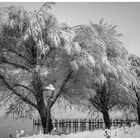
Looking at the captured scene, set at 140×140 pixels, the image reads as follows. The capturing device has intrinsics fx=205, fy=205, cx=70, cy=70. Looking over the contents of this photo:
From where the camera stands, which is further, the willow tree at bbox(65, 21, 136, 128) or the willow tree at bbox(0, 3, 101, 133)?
the willow tree at bbox(65, 21, 136, 128)

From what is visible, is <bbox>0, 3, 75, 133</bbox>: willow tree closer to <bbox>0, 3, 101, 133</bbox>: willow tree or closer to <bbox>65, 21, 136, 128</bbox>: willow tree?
<bbox>0, 3, 101, 133</bbox>: willow tree

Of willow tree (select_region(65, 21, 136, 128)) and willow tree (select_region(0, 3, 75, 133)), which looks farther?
willow tree (select_region(65, 21, 136, 128))

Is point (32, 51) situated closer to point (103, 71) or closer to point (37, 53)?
point (37, 53)

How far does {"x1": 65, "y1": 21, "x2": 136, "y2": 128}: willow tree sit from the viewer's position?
506 inches

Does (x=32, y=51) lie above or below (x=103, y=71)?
above

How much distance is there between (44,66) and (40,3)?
4.01 meters

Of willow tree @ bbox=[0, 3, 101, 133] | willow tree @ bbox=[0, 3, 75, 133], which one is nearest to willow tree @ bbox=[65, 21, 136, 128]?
willow tree @ bbox=[0, 3, 101, 133]

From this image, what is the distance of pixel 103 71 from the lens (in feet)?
44.0

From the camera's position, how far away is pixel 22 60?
13.2 meters

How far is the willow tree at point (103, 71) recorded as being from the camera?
1286 cm

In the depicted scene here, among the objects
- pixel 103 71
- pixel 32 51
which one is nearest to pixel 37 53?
pixel 32 51

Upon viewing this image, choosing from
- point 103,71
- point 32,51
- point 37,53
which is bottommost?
point 103,71

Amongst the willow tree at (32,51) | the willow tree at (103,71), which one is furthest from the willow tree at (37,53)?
the willow tree at (103,71)

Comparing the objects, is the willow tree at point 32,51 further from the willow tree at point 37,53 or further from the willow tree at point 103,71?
the willow tree at point 103,71
